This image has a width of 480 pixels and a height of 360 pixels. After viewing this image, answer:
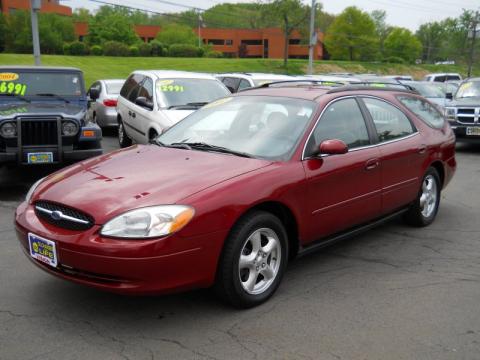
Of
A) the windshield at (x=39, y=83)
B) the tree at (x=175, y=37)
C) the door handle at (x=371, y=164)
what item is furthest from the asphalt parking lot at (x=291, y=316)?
the tree at (x=175, y=37)

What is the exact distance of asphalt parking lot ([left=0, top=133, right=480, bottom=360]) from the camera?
3.30 metres

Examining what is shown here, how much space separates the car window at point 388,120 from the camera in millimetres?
5230

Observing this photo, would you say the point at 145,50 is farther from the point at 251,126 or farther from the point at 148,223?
the point at 148,223

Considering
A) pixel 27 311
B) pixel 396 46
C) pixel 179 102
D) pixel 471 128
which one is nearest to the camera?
pixel 27 311

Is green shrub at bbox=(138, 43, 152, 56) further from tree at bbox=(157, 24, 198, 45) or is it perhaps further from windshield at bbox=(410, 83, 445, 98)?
windshield at bbox=(410, 83, 445, 98)

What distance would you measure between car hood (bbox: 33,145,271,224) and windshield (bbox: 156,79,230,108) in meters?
5.18

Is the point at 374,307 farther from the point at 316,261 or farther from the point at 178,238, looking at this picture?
the point at 178,238

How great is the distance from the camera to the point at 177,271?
3.40 meters

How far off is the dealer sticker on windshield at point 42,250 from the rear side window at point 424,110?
4.03m

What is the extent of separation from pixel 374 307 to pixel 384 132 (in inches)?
79.4

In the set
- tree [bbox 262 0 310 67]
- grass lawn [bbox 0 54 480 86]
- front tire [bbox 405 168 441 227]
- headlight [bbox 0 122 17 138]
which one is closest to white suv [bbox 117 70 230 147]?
headlight [bbox 0 122 17 138]

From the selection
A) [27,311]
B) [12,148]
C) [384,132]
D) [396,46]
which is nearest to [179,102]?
[12,148]

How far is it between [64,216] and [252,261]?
1353mm

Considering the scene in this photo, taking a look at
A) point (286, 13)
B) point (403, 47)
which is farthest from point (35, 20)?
point (403, 47)
